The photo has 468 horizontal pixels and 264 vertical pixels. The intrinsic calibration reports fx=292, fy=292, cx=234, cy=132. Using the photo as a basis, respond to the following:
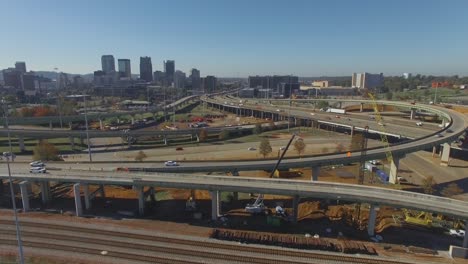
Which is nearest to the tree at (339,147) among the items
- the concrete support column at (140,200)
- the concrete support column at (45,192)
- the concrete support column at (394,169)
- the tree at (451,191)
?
the concrete support column at (394,169)

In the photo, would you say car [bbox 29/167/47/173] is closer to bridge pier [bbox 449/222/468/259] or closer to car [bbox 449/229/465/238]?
bridge pier [bbox 449/222/468/259]

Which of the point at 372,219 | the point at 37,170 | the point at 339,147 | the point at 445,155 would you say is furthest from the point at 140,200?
the point at 445,155

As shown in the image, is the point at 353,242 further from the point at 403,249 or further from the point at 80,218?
the point at 80,218

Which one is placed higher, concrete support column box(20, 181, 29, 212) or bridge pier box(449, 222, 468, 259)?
concrete support column box(20, 181, 29, 212)

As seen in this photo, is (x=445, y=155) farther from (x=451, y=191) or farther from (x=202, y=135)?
(x=202, y=135)

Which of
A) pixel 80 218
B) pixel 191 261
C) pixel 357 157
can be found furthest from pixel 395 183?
pixel 80 218

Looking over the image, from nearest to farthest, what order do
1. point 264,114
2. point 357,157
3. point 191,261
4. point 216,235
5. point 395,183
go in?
point 191,261
point 216,235
point 357,157
point 395,183
point 264,114

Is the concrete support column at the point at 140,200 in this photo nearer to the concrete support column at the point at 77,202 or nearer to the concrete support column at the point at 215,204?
the concrete support column at the point at 77,202

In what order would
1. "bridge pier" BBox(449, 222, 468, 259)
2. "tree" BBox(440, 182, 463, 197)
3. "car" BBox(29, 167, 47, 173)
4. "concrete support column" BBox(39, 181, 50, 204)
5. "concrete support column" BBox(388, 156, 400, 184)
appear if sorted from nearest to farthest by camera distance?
"bridge pier" BBox(449, 222, 468, 259)
"car" BBox(29, 167, 47, 173)
"concrete support column" BBox(39, 181, 50, 204)
"tree" BBox(440, 182, 463, 197)
"concrete support column" BBox(388, 156, 400, 184)

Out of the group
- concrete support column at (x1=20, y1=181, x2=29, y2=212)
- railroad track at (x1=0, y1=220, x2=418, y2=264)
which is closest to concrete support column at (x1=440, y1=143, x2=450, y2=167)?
railroad track at (x1=0, y1=220, x2=418, y2=264)
